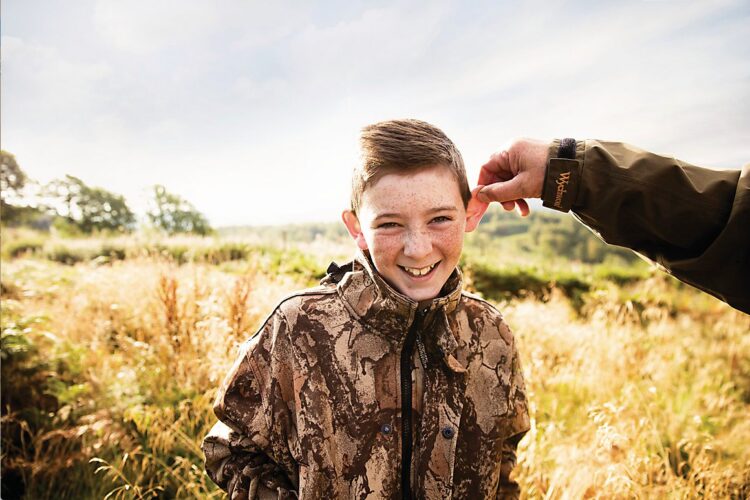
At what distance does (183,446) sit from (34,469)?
3.10ft

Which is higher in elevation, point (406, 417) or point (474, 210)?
point (474, 210)

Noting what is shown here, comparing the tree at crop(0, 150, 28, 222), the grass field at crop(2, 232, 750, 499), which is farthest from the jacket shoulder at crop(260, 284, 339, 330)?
the tree at crop(0, 150, 28, 222)

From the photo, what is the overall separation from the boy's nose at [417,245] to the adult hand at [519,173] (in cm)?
39

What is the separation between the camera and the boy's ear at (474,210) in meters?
1.67

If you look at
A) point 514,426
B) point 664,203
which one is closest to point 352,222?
point 514,426

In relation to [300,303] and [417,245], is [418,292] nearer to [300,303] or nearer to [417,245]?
[417,245]

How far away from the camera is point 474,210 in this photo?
1.70 metres

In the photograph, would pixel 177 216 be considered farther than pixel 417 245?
Yes

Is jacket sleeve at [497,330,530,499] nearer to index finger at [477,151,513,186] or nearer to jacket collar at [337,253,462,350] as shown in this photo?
jacket collar at [337,253,462,350]

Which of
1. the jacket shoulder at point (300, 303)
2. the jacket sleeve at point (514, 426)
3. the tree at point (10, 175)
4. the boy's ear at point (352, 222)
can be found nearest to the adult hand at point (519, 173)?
the boy's ear at point (352, 222)

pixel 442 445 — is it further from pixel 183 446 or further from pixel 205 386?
pixel 205 386

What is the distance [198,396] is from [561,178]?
302 cm

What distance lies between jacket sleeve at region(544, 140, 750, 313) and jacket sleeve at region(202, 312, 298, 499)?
118 cm

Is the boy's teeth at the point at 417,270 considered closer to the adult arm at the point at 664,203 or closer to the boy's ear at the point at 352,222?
the boy's ear at the point at 352,222
